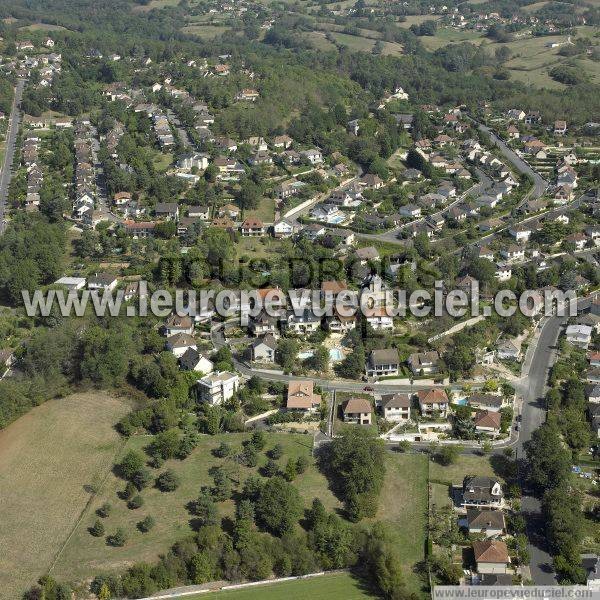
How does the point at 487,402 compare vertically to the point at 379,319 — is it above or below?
below

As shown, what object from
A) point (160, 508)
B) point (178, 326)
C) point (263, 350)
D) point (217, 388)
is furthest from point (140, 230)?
point (160, 508)

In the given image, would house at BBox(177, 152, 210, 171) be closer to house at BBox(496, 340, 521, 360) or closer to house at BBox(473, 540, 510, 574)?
house at BBox(496, 340, 521, 360)

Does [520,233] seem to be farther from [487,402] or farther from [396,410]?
[396,410]

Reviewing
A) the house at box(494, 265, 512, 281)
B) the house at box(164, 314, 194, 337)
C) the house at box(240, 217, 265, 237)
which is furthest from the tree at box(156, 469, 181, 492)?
the house at box(494, 265, 512, 281)

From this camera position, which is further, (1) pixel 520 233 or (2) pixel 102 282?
(1) pixel 520 233

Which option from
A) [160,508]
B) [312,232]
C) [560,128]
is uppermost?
[560,128]

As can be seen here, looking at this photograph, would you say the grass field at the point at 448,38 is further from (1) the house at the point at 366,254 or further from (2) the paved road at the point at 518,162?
(1) the house at the point at 366,254

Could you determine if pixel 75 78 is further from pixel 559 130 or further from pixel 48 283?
pixel 559 130

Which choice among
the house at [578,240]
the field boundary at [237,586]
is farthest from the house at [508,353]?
the field boundary at [237,586]
